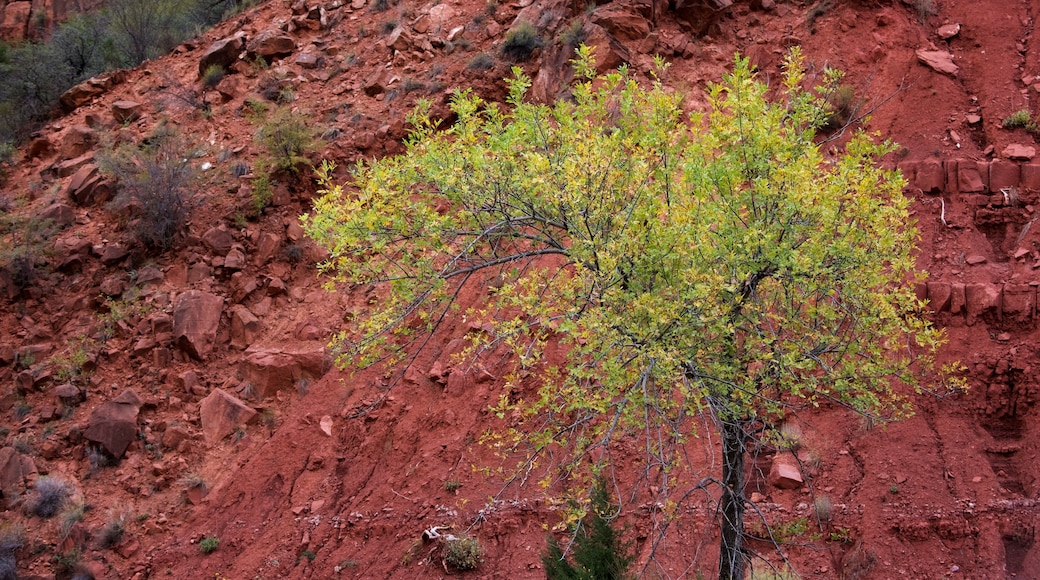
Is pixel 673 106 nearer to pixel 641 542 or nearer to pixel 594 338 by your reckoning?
pixel 594 338

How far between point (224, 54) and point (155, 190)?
6.04 metres

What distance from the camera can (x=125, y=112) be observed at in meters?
21.6

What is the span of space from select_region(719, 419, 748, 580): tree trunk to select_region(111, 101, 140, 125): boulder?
18815 mm

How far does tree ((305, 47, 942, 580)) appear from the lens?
22.8 feet

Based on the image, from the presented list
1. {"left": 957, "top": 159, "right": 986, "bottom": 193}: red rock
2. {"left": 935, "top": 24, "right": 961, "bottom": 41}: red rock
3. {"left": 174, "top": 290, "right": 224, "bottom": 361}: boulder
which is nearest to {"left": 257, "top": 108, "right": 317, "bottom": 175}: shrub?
{"left": 174, "top": 290, "right": 224, "bottom": 361}: boulder

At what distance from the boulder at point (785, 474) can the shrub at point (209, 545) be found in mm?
8842

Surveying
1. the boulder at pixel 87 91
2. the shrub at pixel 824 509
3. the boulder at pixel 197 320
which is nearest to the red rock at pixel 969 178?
the shrub at pixel 824 509

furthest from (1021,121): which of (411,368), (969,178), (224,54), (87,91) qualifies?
(87,91)

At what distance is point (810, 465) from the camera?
11.4m

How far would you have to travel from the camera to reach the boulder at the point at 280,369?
15023 millimetres

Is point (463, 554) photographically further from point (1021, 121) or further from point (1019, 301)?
point (1021, 121)

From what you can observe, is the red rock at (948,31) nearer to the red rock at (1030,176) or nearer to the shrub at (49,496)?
the red rock at (1030,176)

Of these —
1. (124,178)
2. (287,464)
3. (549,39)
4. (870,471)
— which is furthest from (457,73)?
(870,471)

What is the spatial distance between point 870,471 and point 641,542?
10.9 ft
